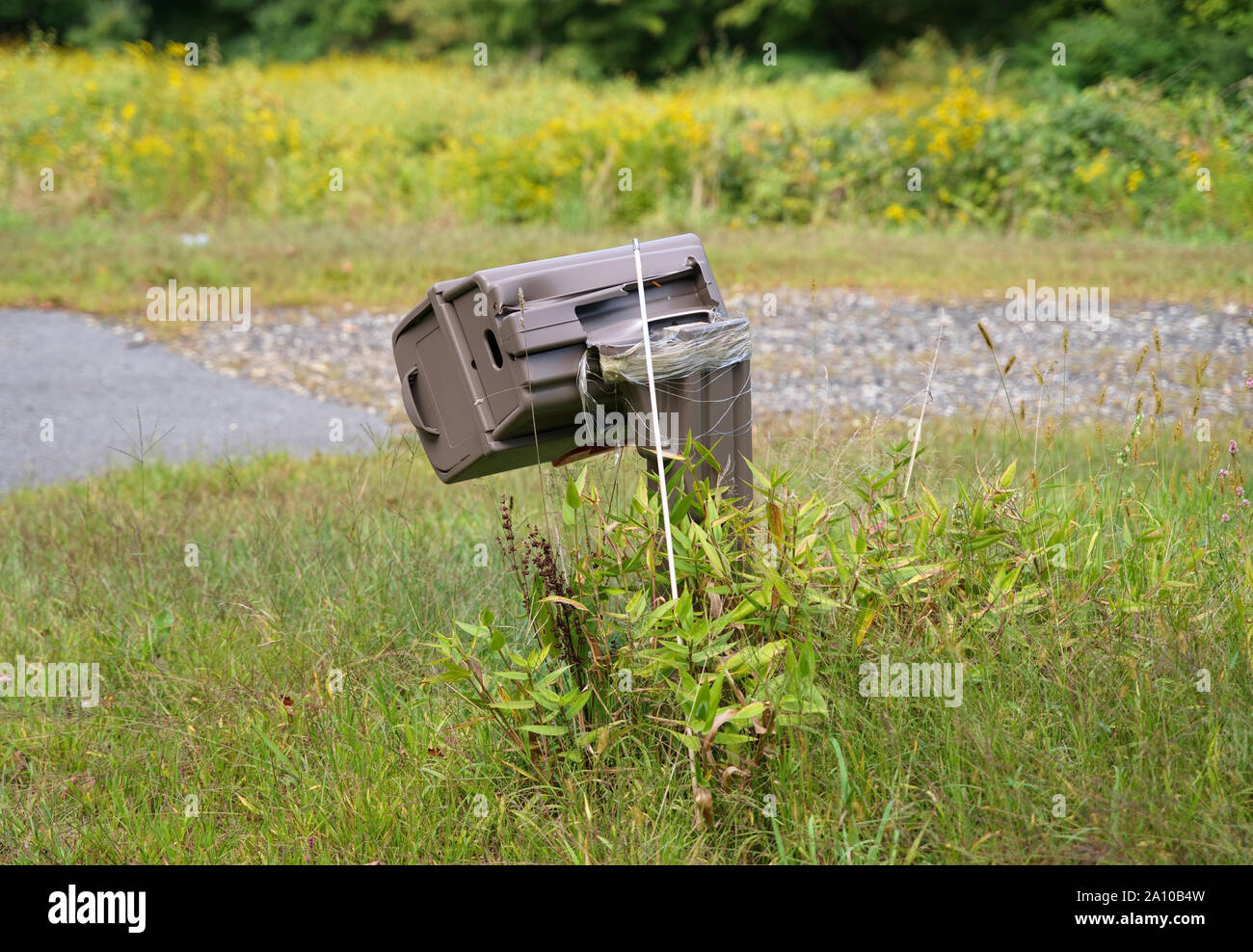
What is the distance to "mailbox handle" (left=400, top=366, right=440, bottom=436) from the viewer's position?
2.54 metres

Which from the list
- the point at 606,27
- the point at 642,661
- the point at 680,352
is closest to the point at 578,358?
the point at 680,352

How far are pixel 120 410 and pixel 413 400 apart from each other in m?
4.29

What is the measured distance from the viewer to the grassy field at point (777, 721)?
2057 mm

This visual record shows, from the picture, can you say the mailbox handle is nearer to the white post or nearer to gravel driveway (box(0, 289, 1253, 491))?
the white post

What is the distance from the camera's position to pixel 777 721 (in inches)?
81.0

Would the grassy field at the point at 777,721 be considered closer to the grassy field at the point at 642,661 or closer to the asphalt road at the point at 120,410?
the grassy field at the point at 642,661

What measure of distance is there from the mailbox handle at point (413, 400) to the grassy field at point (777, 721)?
0.36 m

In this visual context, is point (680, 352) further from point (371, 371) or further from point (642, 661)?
point (371, 371)

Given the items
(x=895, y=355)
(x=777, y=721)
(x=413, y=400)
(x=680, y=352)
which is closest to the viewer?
(x=777, y=721)

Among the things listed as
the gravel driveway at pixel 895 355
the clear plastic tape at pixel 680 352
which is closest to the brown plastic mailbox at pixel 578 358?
the clear plastic tape at pixel 680 352

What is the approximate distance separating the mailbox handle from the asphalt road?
Answer: 8.11 ft

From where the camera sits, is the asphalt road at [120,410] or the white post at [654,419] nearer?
the white post at [654,419]

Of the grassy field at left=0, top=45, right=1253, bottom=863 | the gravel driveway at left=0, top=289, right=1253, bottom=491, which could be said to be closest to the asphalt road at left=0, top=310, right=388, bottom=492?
the gravel driveway at left=0, top=289, right=1253, bottom=491

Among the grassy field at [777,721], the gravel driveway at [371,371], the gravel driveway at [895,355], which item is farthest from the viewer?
the gravel driveway at [895,355]
